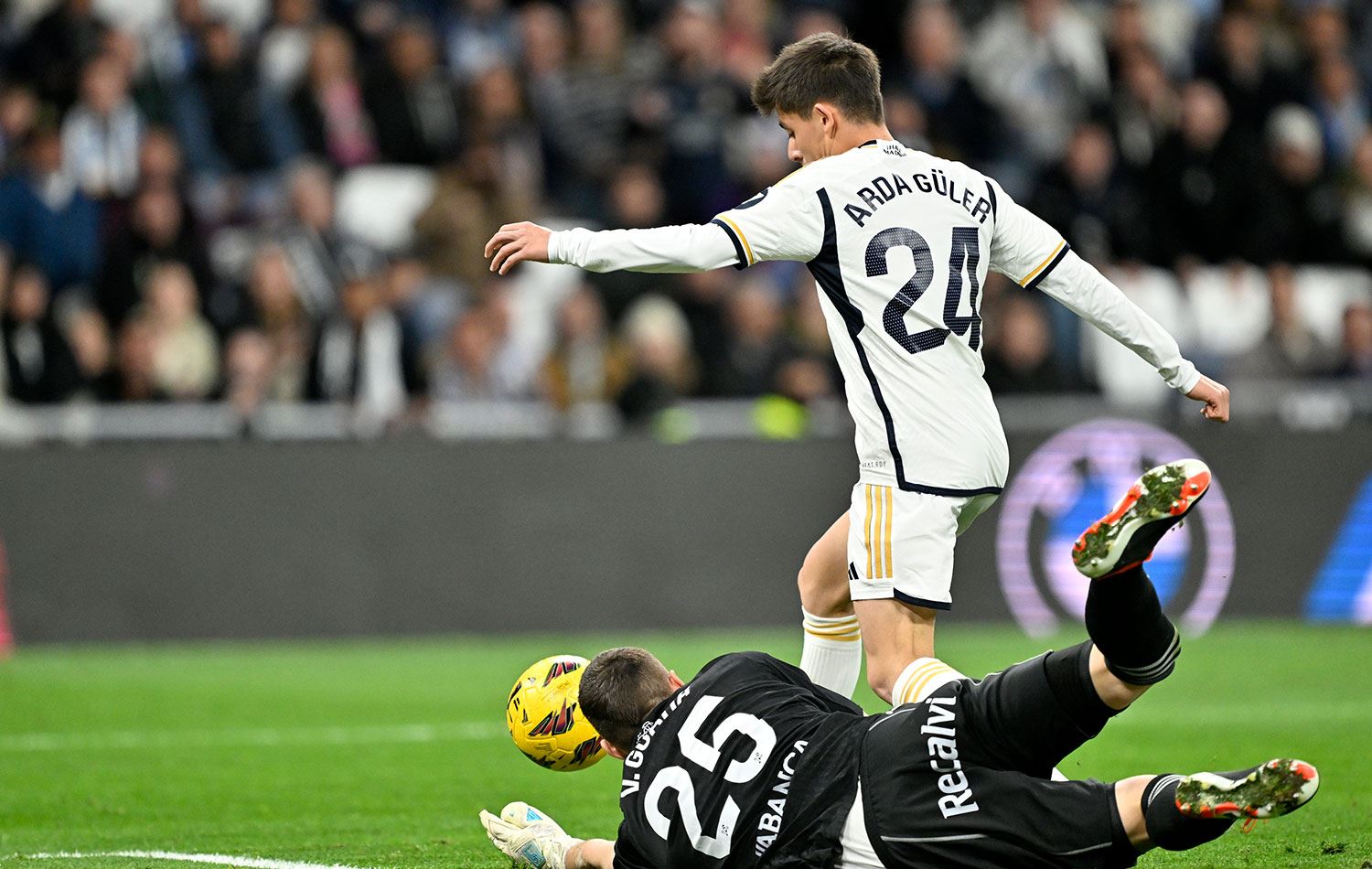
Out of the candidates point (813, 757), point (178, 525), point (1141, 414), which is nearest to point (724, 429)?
point (1141, 414)

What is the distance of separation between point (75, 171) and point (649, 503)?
195 inches

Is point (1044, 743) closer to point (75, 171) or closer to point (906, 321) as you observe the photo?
point (906, 321)

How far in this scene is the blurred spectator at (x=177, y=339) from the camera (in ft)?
43.8

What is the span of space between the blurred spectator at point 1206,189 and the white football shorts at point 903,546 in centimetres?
1151

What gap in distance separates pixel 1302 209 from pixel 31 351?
35.3ft

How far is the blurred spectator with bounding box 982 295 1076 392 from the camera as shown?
14.5 meters

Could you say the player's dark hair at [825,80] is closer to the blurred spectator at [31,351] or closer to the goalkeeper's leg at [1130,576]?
the goalkeeper's leg at [1130,576]

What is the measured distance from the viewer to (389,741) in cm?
899

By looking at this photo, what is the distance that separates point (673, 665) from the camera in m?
11.3

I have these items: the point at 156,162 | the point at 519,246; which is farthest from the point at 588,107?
the point at 519,246

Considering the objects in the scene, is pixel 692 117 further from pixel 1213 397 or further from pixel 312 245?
pixel 1213 397

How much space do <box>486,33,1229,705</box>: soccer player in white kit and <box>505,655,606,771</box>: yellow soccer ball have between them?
952mm

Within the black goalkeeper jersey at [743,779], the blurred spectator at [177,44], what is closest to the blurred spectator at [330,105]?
the blurred spectator at [177,44]

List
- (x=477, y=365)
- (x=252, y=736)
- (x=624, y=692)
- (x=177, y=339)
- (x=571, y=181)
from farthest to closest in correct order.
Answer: (x=571, y=181) < (x=477, y=365) < (x=177, y=339) < (x=252, y=736) < (x=624, y=692)
